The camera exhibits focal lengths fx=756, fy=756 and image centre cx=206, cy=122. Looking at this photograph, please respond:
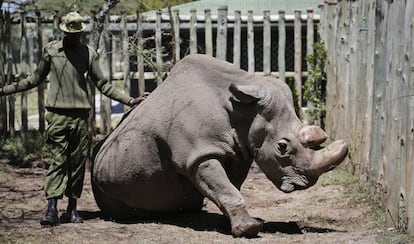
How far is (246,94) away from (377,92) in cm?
210

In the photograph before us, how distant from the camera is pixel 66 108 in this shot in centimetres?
705

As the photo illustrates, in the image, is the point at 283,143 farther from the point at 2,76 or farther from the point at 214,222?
the point at 2,76

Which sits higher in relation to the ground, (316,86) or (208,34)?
(208,34)

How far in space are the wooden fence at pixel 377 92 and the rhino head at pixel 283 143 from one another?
1.98ft

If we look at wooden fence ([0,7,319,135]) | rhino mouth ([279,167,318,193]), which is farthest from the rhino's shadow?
wooden fence ([0,7,319,135])

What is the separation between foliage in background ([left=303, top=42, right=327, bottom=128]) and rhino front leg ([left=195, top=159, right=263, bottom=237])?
649cm

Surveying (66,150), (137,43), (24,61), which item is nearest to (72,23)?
(66,150)

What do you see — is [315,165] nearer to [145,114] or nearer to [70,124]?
[145,114]

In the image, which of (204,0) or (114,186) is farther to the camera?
(204,0)

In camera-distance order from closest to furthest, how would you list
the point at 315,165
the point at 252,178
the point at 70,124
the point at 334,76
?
the point at 315,165, the point at 70,124, the point at 252,178, the point at 334,76

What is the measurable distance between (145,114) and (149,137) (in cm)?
23

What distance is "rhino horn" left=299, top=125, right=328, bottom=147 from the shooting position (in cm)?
664

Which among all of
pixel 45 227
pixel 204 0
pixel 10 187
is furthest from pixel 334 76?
pixel 204 0

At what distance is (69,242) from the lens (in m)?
6.20
